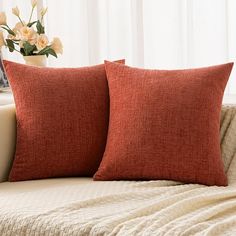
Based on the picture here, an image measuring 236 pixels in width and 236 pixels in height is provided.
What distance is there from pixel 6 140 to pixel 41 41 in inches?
27.9

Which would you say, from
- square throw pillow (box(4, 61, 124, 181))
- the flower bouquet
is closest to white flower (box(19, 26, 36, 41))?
the flower bouquet

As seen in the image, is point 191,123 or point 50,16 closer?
point 191,123

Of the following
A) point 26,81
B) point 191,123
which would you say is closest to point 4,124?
point 26,81

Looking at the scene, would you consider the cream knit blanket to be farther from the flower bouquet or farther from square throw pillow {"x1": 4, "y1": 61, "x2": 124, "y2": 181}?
the flower bouquet

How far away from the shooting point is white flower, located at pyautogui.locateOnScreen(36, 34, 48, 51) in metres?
3.03

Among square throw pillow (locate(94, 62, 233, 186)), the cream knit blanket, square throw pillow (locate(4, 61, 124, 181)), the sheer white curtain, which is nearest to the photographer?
the cream knit blanket

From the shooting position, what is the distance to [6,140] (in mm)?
2512

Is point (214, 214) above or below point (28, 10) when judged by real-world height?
below

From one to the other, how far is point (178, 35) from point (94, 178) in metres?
1.38

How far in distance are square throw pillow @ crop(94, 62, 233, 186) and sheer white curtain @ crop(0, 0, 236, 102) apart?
0.72 meters

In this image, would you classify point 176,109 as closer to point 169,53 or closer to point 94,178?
point 94,178

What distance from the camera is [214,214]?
185 cm

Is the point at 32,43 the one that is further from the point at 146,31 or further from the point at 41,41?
the point at 146,31

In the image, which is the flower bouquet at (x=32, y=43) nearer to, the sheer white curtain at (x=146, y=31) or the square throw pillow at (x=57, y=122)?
the square throw pillow at (x=57, y=122)
